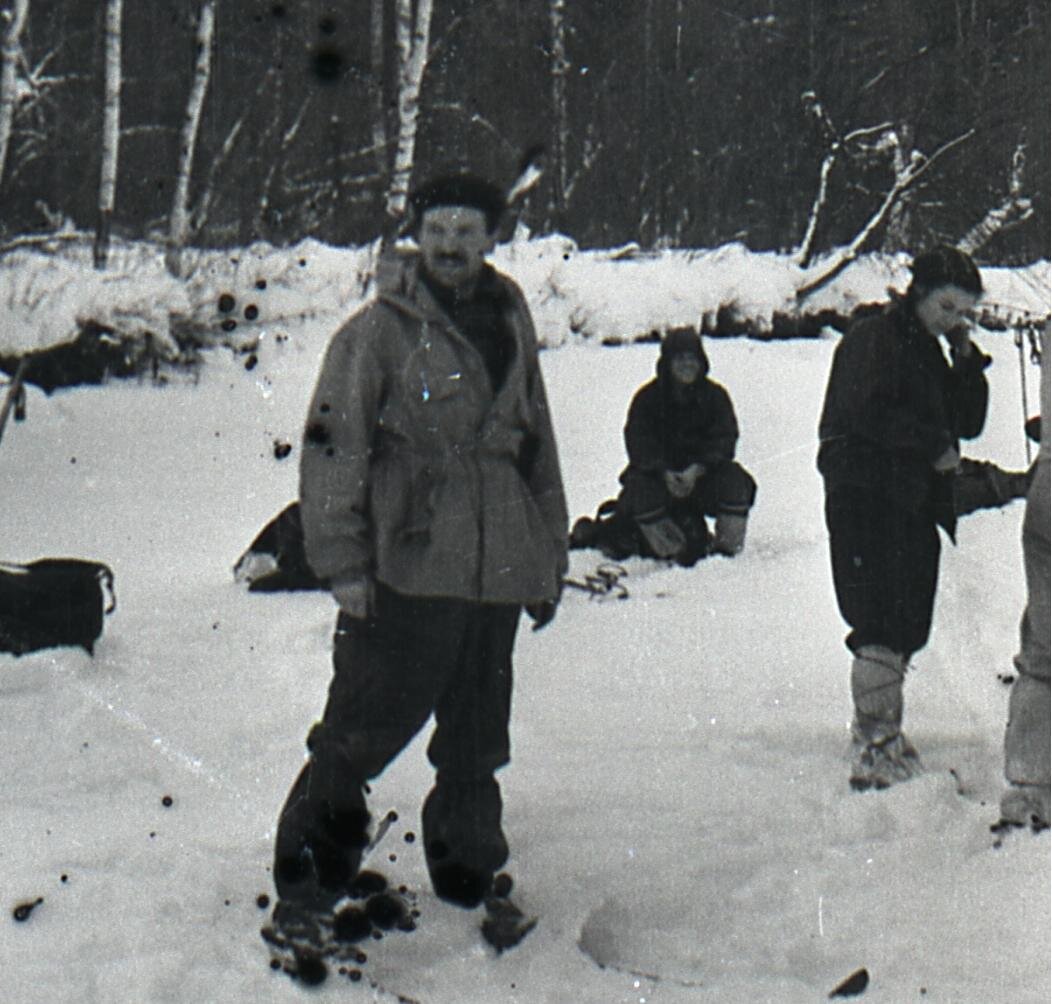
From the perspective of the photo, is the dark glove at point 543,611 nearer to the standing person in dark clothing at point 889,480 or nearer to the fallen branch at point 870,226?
the standing person in dark clothing at point 889,480

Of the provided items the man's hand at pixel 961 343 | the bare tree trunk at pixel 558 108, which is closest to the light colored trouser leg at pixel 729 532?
the man's hand at pixel 961 343

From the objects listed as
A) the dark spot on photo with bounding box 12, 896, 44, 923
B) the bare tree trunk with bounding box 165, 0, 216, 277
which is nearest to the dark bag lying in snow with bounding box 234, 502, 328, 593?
the dark spot on photo with bounding box 12, 896, 44, 923

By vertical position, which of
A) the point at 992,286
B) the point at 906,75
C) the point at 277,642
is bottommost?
the point at 277,642

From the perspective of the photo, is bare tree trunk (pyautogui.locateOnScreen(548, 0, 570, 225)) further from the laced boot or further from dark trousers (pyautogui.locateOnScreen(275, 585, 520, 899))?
dark trousers (pyautogui.locateOnScreen(275, 585, 520, 899))

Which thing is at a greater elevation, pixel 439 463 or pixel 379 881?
pixel 439 463

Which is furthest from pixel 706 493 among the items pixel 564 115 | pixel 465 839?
pixel 564 115

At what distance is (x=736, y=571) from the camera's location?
634 cm

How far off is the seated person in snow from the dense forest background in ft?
20.3

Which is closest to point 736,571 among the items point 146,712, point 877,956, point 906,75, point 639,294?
point 146,712

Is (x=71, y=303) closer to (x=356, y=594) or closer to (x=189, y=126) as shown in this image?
(x=189, y=126)

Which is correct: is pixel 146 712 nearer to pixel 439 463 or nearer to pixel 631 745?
pixel 631 745

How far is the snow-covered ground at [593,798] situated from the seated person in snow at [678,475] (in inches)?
6.4

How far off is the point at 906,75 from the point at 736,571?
368 inches

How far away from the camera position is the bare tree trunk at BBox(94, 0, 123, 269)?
12719mm
